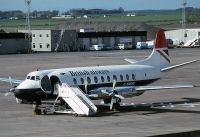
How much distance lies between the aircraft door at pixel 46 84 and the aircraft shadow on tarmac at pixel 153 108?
3.88 metres

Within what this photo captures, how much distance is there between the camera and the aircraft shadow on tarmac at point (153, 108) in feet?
137

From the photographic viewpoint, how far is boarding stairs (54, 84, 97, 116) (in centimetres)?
Answer: 3953

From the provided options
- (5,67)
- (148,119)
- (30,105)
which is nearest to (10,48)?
(5,67)

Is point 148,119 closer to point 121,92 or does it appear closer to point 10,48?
point 121,92

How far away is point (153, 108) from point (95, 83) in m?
4.85

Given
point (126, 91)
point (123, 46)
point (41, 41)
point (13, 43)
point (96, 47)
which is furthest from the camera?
point (123, 46)

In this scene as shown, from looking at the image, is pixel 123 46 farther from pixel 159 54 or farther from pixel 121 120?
pixel 121 120

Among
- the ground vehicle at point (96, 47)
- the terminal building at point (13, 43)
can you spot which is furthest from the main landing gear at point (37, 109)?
the ground vehicle at point (96, 47)

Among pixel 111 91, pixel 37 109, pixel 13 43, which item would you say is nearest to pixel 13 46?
pixel 13 43

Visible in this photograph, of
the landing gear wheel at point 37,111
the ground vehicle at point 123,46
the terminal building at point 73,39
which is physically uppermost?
the terminal building at point 73,39

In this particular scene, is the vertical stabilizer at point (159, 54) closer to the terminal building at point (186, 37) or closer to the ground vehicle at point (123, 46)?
the ground vehicle at point (123, 46)

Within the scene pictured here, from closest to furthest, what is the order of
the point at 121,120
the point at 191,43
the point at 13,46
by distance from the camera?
the point at 121,120
the point at 13,46
the point at 191,43

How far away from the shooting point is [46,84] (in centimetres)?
4134

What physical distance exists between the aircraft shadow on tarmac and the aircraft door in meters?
3.88
